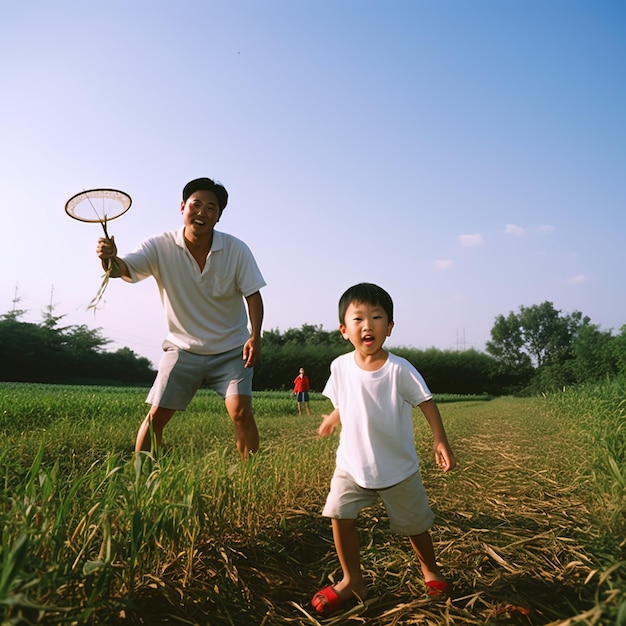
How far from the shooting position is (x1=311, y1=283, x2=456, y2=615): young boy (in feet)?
7.54

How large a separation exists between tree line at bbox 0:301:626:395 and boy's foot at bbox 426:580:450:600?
1095 inches

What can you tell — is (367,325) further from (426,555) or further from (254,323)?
(254,323)

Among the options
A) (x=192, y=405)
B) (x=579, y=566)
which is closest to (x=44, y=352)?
(x=192, y=405)

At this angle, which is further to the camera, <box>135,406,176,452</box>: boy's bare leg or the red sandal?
<box>135,406,176,452</box>: boy's bare leg

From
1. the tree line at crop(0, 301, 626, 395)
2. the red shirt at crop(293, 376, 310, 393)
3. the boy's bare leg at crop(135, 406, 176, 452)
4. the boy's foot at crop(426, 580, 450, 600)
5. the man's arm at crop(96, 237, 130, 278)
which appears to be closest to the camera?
the boy's foot at crop(426, 580, 450, 600)

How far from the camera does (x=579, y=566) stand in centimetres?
251

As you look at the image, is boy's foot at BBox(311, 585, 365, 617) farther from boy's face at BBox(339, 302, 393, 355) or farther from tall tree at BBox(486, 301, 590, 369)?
tall tree at BBox(486, 301, 590, 369)

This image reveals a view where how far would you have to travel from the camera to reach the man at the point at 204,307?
3809 mm

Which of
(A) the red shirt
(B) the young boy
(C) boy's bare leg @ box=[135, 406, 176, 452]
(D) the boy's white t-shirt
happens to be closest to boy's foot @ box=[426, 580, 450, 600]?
(B) the young boy

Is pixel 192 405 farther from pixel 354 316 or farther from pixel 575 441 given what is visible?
pixel 354 316

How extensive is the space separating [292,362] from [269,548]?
39.6 meters

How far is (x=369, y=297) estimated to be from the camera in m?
2.32

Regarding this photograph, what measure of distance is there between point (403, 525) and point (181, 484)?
0.97m

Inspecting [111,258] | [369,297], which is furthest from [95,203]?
[369,297]
